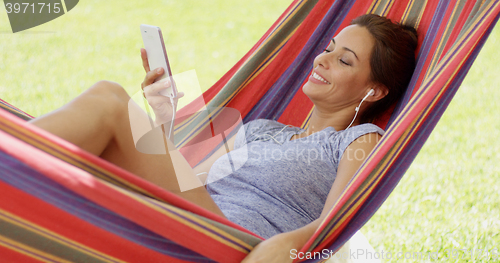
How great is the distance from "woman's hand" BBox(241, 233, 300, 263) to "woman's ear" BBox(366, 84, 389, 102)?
0.85 meters

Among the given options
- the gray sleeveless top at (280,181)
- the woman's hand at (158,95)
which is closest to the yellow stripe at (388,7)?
the gray sleeveless top at (280,181)

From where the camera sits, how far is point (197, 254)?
105cm

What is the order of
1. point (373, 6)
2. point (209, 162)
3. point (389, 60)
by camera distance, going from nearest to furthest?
point (389, 60), point (209, 162), point (373, 6)

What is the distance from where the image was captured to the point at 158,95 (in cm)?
164

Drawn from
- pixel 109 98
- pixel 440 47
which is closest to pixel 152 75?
pixel 109 98

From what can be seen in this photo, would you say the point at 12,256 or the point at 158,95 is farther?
the point at 158,95

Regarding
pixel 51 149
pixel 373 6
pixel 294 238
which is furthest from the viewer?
pixel 373 6

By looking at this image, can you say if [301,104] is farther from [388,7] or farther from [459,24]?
[459,24]

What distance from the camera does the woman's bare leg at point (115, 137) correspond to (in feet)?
3.71

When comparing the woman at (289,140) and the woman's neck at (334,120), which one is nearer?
the woman at (289,140)

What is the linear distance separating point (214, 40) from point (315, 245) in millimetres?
4690

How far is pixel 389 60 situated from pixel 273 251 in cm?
97

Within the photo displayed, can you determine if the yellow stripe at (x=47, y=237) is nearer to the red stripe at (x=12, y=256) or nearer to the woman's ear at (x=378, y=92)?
the red stripe at (x=12, y=256)

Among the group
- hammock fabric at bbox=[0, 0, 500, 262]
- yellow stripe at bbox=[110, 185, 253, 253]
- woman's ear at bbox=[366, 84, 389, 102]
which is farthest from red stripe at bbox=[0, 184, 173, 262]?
woman's ear at bbox=[366, 84, 389, 102]
